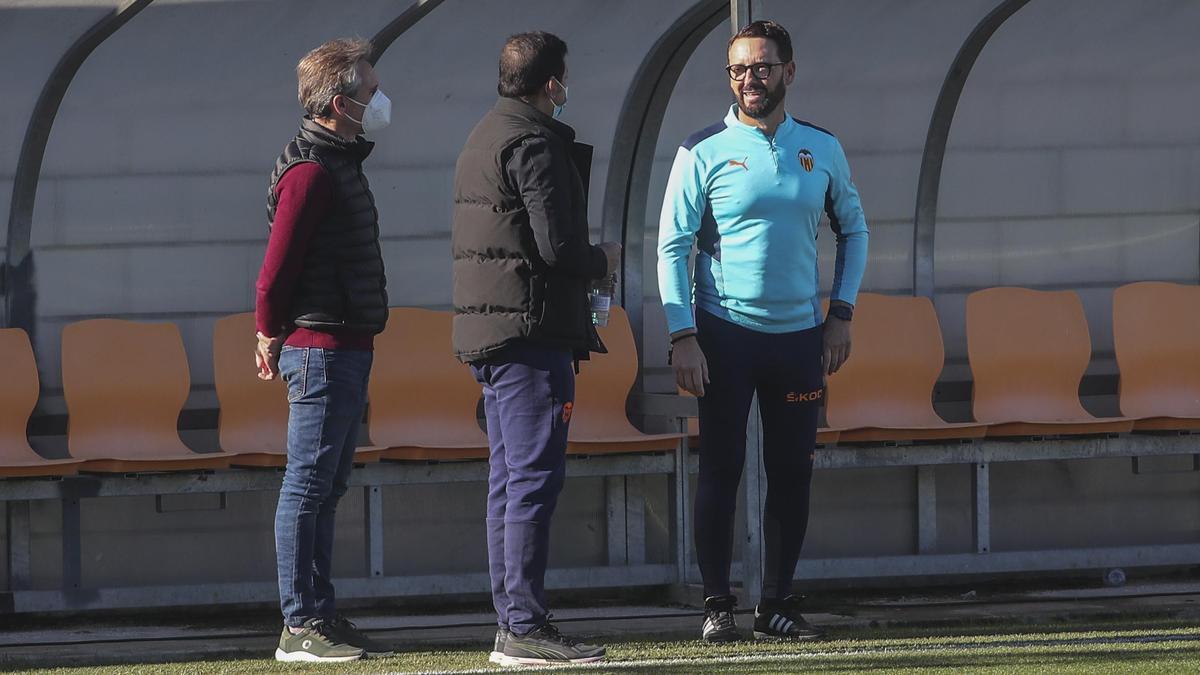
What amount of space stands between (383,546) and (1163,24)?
3.98 meters

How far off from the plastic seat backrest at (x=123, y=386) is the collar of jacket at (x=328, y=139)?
237cm

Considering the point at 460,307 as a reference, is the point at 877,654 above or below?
below

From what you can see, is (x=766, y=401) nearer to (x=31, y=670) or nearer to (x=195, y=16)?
(x=31, y=670)

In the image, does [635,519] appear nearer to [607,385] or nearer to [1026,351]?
[607,385]

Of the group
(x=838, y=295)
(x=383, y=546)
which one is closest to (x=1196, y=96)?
(x=838, y=295)

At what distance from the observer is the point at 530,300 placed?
4270 mm

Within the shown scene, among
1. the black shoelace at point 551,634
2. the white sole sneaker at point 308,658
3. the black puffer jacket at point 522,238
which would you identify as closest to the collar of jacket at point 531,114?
the black puffer jacket at point 522,238

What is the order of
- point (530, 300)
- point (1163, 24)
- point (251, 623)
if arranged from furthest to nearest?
point (1163, 24), point (251, 623), point (530, 300)

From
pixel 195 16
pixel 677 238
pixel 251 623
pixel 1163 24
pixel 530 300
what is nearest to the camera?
pixel 530 300

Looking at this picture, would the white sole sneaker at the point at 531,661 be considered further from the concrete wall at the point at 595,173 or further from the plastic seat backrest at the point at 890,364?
the plastic seat backrest at the point at 890,364

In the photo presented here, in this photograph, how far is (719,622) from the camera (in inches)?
188

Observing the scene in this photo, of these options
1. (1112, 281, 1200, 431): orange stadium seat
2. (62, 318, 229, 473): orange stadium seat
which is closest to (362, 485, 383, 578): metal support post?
(62, 318, 229, 473): orange stadium seat

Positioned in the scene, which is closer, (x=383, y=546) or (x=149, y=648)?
(x=149, y=648)

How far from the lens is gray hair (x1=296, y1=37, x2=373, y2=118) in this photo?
4531 millimetres
